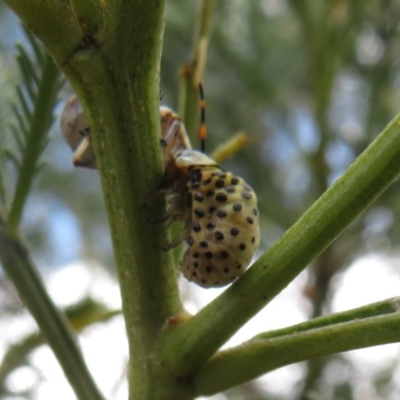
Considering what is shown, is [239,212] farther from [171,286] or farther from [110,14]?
[110,14]

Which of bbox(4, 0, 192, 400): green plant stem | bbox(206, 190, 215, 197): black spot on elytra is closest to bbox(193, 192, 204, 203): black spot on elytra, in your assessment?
bbox(206, 190, 215, 197): black spot on elytra

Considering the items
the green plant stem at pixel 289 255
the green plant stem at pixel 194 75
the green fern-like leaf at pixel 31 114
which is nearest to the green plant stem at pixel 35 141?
the green fern-like leaf at pixel 31 114

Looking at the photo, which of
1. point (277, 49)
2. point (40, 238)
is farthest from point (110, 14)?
point (40, 238)

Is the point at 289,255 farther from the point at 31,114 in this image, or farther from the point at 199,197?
the point at 31,114

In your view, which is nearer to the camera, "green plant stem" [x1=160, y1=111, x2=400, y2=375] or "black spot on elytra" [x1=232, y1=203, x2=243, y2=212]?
"green plant stem" [x1=160, y1=111, x2=400, y2=375]

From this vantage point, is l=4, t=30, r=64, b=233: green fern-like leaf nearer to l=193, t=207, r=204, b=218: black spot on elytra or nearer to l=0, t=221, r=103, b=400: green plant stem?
l=0, t=221, r=103, b=400: green plant stem

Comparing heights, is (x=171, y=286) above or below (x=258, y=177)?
below
